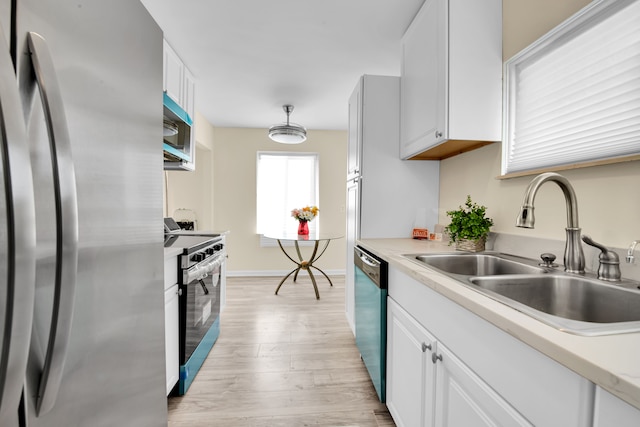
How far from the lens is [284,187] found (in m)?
4.90

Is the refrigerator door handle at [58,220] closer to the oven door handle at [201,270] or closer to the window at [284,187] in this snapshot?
the oven door handle at [201,270]

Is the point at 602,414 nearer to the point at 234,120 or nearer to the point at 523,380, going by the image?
the point at 523,380

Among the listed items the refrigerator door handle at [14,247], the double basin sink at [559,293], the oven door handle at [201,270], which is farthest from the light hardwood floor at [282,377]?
the refrigerator door handle at [14,247]

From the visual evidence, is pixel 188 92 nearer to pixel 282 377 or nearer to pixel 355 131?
pixel 355 131

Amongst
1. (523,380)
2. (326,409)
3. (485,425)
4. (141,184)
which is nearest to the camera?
(523,380)

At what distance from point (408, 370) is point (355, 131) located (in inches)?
70.5

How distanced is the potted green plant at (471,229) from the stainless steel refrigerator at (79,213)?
4.90ft

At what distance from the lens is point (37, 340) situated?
0.52 m

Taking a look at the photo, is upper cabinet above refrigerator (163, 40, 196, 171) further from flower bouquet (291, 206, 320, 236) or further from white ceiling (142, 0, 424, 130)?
flower bouquet (291, 206, 320, 236)

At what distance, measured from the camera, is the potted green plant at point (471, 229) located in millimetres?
1607

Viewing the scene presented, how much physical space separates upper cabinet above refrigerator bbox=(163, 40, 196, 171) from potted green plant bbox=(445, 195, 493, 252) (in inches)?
71.3

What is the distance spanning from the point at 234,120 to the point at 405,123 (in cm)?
297

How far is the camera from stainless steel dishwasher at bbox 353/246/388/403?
5.28 ft

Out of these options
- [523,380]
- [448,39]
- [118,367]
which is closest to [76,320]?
[118,367]
